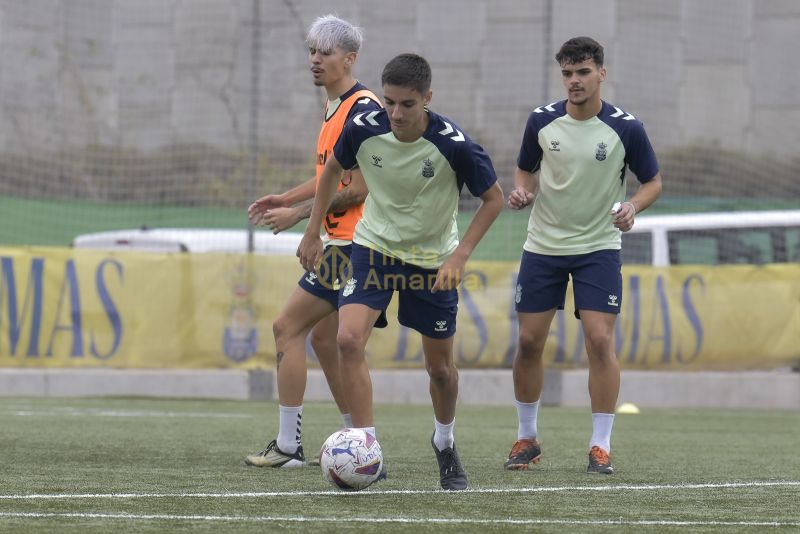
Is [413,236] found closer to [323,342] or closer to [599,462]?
[323,342]

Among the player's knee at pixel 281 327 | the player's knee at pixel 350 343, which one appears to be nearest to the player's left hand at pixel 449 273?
the player's knee at pixel 350 343

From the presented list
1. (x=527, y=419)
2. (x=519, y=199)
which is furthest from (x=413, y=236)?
(x=527, y=419)

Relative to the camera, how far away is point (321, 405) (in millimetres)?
13570

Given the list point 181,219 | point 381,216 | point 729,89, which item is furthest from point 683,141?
point 381,216

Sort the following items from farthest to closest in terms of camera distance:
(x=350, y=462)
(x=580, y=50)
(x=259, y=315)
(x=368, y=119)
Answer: (x=259, y=315), (x=580, y=50), (x=368, y=119), (x=350, y=462)

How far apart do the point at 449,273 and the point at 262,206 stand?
1239 mm

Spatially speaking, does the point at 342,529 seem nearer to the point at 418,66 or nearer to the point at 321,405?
the point at 418,66

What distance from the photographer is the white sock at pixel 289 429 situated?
7254mm

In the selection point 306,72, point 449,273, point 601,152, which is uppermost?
point 306,72

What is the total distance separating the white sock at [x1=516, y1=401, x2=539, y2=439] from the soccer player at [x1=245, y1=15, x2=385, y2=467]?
1.15 meters

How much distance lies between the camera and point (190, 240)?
15.8m

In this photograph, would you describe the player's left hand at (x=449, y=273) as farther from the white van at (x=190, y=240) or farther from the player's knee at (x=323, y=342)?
the white van at (x=190, y=240)

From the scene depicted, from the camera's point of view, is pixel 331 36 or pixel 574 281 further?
pixel 574 281

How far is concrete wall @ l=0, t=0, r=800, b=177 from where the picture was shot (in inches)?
651
